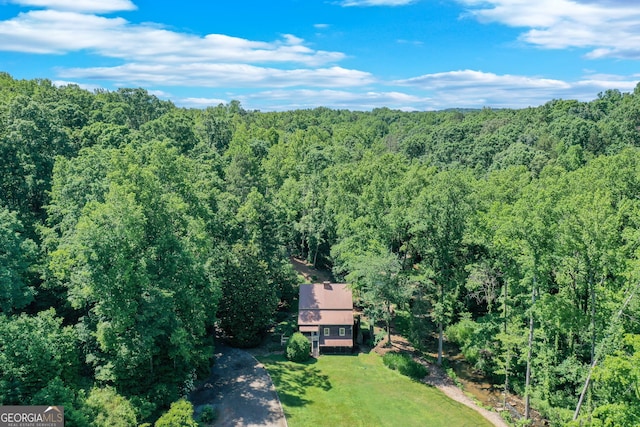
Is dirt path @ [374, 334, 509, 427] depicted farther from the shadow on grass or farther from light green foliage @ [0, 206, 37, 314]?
light green foliage @ [0, 206, 37, 314]

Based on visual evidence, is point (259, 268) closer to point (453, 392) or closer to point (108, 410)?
point (108, 410)

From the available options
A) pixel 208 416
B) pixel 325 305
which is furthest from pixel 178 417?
pixel 325 305

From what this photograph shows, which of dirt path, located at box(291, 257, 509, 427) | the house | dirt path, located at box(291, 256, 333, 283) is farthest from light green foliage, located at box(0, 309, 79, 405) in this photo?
dirt path, located at box(291, 256, 333, 283)

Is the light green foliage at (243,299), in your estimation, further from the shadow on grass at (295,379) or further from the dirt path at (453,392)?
the dirt path at (453,392)

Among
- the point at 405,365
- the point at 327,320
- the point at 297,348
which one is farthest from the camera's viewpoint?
the point at 327,320

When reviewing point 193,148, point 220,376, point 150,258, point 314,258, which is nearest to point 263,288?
point 220,376

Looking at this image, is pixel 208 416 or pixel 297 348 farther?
pixel 297 348

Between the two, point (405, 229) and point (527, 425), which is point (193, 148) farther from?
point (527, 425)

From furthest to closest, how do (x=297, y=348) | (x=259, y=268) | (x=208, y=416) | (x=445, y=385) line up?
1. (x=259, y=268)
2. (x=297, y=348)
3. (x=445, y=385)
4. (x=208, y=416)
